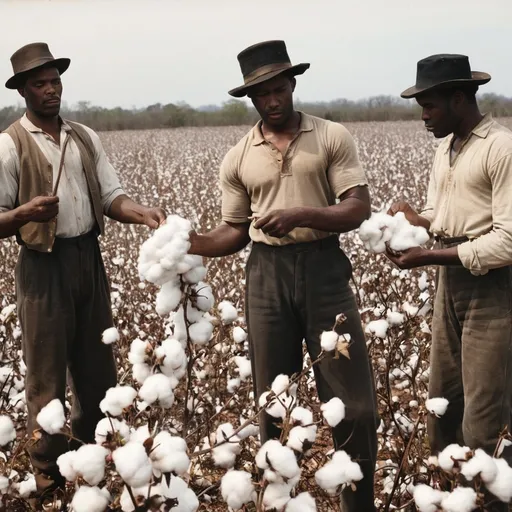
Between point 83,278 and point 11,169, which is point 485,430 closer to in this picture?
point 83,278

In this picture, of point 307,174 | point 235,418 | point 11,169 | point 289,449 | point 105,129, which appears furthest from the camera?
point 105,129

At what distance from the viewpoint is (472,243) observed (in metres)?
2.47

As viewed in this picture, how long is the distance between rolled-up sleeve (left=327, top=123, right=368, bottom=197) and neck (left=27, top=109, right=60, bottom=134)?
1266 mm

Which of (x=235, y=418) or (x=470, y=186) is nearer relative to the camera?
(x=470, y=186)

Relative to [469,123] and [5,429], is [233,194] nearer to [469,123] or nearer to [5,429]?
[469,123]

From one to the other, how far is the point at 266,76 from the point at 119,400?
141cm

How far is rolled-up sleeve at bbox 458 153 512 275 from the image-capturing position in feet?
7.89

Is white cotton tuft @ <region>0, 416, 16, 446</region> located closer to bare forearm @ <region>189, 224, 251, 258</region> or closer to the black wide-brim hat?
bare forearm @ <region>189, 224, 251, 258</region>

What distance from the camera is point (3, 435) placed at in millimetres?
2002

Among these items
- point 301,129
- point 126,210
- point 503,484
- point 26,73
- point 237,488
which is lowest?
point 503,484

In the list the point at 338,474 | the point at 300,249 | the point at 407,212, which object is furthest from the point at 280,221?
the point at 338,474

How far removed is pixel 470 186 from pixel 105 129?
4783 cm

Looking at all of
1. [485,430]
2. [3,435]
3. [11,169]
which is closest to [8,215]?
[11,169]

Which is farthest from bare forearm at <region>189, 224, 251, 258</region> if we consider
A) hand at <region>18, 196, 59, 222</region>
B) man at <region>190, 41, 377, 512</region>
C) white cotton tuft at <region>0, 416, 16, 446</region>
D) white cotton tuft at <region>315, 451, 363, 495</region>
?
white cotton tuft at <region>315, 451, 363, 495</region>
